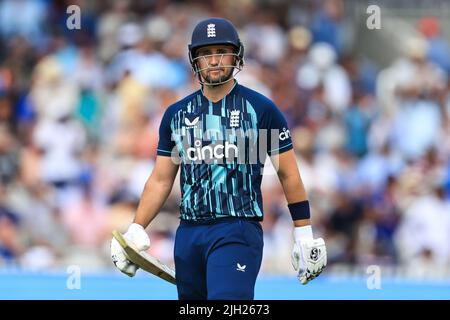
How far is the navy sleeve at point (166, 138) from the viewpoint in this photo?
642cm

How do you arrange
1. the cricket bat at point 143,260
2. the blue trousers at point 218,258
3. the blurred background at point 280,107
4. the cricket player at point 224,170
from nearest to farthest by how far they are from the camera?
the blue trousers at point 218,258 → the cricket player at point 224,170 → the cricket bat at point 143,260 → the blurred background at point 280,107

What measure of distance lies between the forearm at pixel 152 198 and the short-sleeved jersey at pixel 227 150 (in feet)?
0.85

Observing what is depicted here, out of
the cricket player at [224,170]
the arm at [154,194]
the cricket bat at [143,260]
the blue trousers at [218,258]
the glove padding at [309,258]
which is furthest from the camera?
the arm at [154,194]

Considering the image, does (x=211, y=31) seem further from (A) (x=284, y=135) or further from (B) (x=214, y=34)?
(A) (x=284, y=135)

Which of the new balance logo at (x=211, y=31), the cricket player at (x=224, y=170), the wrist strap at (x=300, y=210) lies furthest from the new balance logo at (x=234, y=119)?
the wrist strap at (x=300, y=210)

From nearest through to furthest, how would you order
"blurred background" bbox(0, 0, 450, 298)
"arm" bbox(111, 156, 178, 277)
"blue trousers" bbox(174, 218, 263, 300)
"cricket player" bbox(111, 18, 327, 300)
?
1. "blue trousers" bbox(174, 218, 263, 300)
2. "cricket player" bbox(111, 18, 327, 300)
3. "arm" bbox(111, 156, 178, 277)
4. "blurred background" bbox(0, 0, 450, 298)

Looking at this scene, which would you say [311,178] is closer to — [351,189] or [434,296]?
[351,189]

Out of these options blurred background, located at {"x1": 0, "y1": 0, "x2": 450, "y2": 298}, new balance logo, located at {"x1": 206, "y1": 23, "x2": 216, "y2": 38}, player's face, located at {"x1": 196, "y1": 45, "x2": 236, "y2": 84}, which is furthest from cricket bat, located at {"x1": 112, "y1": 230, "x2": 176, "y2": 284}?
blurred background, located at {"x1": 0, "y1": 0, "x2": 450, "y2": 298}

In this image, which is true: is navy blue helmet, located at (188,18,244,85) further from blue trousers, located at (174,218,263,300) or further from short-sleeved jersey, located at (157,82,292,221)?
blue trousers, located at (174,218,263,300)

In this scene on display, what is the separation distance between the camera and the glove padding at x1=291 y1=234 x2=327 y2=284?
6.23m

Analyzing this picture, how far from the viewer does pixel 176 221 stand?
461 inches

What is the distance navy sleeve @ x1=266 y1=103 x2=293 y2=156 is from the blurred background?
5085mm

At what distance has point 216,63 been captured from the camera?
6234 millimetres

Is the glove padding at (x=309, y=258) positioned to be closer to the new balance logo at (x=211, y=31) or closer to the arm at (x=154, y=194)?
the arm at (x=154, y=194)
